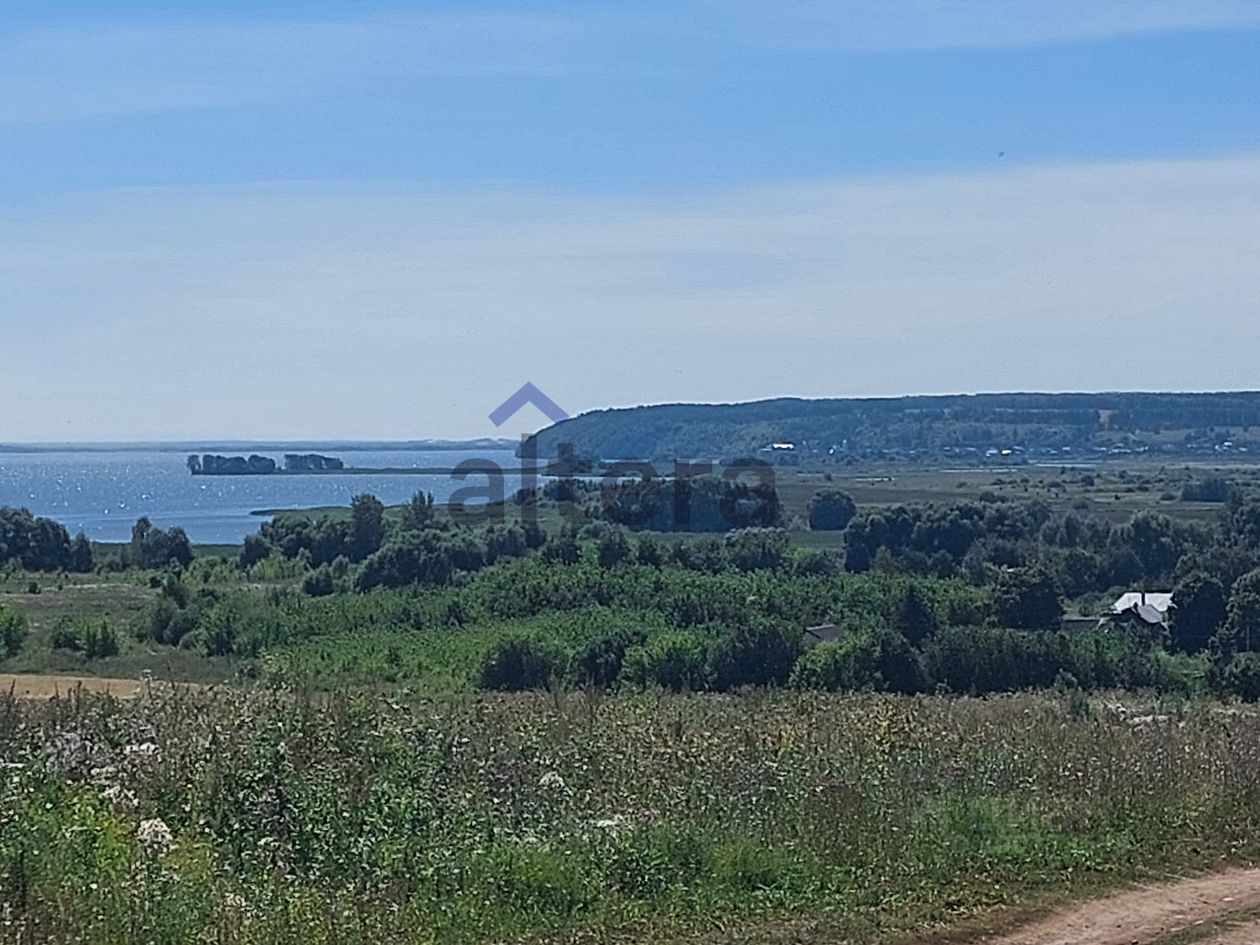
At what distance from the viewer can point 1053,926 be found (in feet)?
29.6

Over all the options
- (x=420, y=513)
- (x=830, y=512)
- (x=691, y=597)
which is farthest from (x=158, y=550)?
(x=830, y=512)

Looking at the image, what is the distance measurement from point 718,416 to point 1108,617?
401 ft

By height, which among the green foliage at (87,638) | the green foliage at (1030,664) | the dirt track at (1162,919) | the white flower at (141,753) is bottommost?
the green foliage at (1030,664)

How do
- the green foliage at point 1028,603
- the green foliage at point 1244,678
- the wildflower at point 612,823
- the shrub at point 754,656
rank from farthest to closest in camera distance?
the green foliage at point 1028,603 < the shrub at point 754,656 < the green foliage at point 1244,678 < the wildflower at point 612,823

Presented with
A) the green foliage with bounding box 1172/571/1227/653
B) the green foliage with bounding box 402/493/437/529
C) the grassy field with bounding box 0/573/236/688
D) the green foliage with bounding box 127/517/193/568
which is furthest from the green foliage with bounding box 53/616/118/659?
the green foliage with bounding box 1172/571/1227/653

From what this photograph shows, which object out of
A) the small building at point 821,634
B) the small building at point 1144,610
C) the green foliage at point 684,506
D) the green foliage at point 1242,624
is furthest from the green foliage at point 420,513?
the green foliage at point 1242,624

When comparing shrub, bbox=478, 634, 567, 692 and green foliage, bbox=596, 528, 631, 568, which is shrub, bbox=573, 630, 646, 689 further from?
green foliage, bbox=596, 528, 631, 568

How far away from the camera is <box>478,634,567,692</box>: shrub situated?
128 ft

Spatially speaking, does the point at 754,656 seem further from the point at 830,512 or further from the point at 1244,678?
the point at 830,512

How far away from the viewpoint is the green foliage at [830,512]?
9125 cm

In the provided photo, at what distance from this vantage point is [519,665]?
130 feet

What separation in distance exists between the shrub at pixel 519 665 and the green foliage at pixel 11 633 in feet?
39.9

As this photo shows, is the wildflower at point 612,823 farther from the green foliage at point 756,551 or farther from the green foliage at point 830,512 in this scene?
the green foliage at point 830,512

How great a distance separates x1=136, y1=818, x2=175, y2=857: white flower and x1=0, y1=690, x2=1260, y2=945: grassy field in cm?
2
